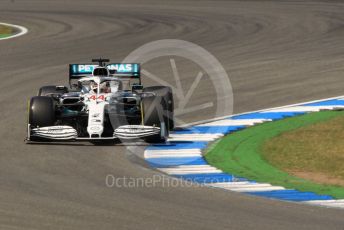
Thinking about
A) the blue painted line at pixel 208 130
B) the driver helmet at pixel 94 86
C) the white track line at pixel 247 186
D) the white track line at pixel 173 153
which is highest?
the driver helmet at pixel 94 86

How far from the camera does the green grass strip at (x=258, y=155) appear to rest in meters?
16.1

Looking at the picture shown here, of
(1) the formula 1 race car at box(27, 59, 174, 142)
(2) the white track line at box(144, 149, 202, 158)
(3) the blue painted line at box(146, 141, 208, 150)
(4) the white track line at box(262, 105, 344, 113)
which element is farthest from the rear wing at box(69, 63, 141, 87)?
(4) the white track line at box(262, 105, 344, 113)

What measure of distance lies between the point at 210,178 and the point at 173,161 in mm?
1502

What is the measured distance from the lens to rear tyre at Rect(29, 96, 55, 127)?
1930 centimetres

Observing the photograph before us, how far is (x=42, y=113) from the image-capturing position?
63.5 feet

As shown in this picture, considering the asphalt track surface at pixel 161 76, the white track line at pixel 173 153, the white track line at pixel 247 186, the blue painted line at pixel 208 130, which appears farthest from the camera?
the blue painted line at pixel 208 130

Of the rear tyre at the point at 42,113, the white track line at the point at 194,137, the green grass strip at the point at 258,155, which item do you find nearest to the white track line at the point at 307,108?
the green grass strip at the point at 258,155

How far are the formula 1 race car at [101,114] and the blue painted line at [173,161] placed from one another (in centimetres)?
103

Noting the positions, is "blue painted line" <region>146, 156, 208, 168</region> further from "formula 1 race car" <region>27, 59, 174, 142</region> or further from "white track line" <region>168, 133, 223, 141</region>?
"white track line" <region>168, 133, 223, 141</region>

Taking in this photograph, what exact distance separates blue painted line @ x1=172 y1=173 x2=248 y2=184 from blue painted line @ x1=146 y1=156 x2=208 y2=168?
2.91 feet

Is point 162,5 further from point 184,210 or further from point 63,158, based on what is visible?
point 184,210

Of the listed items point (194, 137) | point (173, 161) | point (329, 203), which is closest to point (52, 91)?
point (194, 137)

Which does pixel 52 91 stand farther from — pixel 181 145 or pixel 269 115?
pixel 269 115

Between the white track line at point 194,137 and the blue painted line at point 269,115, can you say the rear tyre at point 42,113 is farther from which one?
the blue painted line at point 269,115
